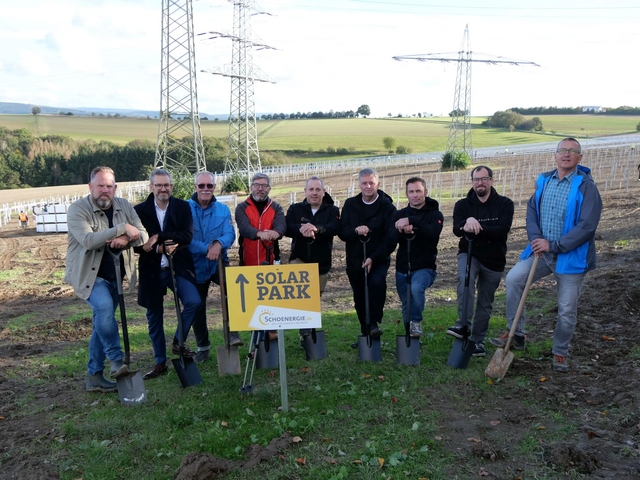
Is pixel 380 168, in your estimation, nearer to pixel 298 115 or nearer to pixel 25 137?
pixel 25 137

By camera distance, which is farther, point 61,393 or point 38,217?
point 38,217

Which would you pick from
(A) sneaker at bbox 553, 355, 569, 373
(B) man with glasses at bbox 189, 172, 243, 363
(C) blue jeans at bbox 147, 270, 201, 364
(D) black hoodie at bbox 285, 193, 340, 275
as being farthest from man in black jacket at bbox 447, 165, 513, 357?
(C) blue jeans at bbox 147, 270, 201, 364

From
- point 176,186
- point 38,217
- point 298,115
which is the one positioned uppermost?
point 298,115

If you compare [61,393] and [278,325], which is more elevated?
[278,325]

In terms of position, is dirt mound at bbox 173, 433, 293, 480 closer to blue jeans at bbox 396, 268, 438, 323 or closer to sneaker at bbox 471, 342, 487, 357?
blue jeans at bbox 396, 268, 438, 323

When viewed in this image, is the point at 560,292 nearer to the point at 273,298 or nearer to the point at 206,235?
the point at 273,298

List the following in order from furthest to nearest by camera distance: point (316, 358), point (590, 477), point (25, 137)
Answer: point (25, 137)
point (316, 358)
point (590, 477)

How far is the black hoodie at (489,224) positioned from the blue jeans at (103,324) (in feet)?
13.0

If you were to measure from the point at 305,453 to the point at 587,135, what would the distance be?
93.0 m

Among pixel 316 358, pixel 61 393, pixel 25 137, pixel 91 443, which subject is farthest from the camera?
pixel 25 137

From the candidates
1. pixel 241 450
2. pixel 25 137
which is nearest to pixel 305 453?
pixel 241 450

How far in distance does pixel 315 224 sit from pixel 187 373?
7.73 feet

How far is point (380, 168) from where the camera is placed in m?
59.8

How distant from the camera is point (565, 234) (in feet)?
17.6
